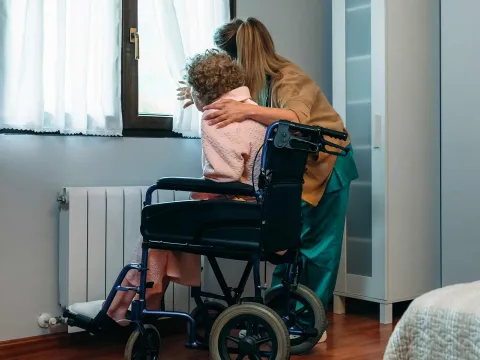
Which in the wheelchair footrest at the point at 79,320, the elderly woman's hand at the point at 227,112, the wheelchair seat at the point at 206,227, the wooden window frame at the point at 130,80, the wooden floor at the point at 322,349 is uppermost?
the wooden window frame at the point at 130,80

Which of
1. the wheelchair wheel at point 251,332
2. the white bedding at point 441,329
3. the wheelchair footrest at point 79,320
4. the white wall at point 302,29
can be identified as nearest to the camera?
the white bedding at point 441,329

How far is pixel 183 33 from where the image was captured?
2.85 m

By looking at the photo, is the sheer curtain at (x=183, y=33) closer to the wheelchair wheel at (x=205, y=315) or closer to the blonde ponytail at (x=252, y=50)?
the blonde ponytail at (x=252, y=50)

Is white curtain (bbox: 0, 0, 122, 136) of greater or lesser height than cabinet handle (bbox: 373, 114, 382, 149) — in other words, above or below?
above

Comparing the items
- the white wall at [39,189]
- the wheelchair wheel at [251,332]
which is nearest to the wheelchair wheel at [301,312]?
the wheelchair wheel at [251,332]

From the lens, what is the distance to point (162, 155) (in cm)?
286

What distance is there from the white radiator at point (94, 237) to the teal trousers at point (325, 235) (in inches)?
25.9

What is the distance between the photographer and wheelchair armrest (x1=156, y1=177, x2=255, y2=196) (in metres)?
1.96

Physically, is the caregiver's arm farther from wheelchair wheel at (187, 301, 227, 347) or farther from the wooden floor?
the wooden floor

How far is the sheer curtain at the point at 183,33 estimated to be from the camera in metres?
2.81

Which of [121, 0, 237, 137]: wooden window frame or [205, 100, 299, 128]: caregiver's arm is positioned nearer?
[205, 100, 299, 128]: caregiver's arm

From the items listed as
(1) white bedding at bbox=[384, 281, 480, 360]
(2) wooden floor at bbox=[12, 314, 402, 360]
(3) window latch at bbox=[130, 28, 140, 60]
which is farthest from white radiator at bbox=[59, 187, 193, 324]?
(1) white bedding at bbox=[384, 281, 480, 360]

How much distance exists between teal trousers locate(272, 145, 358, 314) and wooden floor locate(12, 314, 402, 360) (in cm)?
19

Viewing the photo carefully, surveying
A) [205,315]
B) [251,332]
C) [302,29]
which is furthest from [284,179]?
[302,29]
